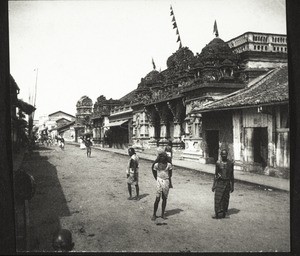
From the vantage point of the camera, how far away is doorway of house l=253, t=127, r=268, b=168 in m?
10.9

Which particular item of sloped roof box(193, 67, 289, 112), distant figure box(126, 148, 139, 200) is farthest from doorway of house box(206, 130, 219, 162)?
distant figure box(126, 148, 139, 200)

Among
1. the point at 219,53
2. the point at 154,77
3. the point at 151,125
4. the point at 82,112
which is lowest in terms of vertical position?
the point at 151,125

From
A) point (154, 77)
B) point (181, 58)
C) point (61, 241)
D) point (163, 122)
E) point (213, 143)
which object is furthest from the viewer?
point (154, 77)

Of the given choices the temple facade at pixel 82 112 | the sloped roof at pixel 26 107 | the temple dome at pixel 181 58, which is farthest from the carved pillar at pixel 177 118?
the temple facade at pixel 82 112

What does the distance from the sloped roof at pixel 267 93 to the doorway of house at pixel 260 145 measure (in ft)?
4.04

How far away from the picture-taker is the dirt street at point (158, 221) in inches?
206

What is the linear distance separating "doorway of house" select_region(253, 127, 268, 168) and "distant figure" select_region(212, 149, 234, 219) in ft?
16.4

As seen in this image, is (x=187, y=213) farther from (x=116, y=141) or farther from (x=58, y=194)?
(x=116, y=141)

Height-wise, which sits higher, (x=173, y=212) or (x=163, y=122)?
(x=163, y=122)

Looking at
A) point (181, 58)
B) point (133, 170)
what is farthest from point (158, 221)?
point (181, 58)

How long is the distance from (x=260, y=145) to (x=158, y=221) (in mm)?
6592

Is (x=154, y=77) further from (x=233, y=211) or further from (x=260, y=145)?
(x=233, y=211)

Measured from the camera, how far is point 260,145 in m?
11.3

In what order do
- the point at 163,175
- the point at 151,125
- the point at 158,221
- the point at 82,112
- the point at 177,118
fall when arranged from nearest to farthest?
the point at 158,221, the point at 163,175, the point at 177,118, the point at 151,125, the point at 82,112
